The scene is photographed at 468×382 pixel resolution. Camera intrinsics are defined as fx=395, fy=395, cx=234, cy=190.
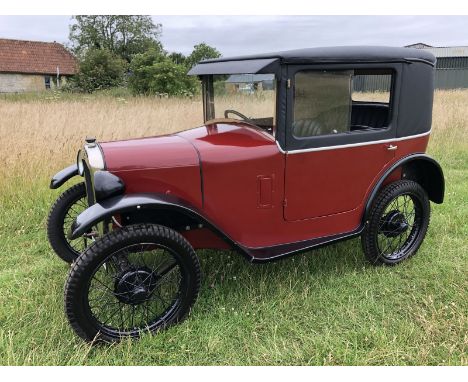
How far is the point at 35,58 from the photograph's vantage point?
31.0m

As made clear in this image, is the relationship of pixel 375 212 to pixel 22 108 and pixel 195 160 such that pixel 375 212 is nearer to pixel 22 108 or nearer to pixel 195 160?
pixel 195 160

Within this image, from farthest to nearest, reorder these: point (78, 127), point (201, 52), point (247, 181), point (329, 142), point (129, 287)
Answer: point (201, 52), point (78, 127), point (329, 142), point (247, 181), point (129, 287)

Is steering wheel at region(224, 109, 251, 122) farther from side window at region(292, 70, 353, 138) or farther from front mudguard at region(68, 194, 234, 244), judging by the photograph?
front mudguard at region(68, 194, 234, 244)

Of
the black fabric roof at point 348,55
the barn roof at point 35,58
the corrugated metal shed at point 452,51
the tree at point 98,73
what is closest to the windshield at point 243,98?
the black fabric roof at point 348,55

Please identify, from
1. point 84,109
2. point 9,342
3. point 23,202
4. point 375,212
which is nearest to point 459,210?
point 375,212

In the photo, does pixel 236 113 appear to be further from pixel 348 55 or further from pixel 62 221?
pixel 62 221

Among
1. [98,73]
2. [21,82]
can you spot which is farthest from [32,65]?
[98,73]

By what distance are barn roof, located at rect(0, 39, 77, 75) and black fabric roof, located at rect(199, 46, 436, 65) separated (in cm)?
3131

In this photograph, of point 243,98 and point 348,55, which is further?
point 243,98

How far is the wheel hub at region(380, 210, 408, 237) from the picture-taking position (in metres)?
3.30

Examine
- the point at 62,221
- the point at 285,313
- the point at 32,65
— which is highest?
the point at 32,65

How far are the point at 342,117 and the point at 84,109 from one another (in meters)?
6.60

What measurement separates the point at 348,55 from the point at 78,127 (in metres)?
4.92

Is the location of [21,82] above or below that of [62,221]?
above
